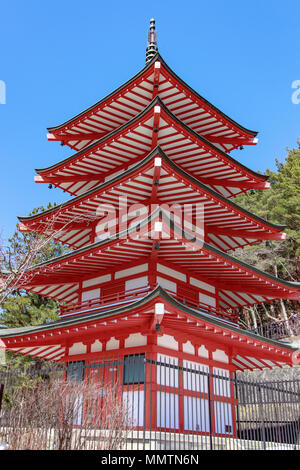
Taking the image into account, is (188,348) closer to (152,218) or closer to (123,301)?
(123,301)

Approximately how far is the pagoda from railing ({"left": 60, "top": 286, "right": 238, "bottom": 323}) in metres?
0.05

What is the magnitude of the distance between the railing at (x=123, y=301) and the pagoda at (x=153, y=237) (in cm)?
5

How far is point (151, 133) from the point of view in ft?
48.3

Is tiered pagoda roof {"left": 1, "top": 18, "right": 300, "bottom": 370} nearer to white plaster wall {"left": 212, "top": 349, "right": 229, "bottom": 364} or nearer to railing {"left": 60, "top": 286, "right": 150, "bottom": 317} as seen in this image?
railing {"left": 60, "top": 286, "right": 150, "bottom": 317}

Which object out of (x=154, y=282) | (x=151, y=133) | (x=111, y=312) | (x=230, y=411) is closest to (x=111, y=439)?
(x=111, y=312)

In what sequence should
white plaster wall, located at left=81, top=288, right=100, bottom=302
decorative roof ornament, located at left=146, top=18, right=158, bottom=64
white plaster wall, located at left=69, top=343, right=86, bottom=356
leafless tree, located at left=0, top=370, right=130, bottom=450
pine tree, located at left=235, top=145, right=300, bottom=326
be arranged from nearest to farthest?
leafless tree, located at left=0, top=370, right=130, bottom=450, white plaster wall, located at left=69, top=343, right=86, bottom=356, white plaster wall, located at left=81, top=288, right=100, bottom=302, decorative roof ornament, located at left=146, top=18, right=158, bottom=64, pine tree, located at left=235, top=145, right=300, bottom=326

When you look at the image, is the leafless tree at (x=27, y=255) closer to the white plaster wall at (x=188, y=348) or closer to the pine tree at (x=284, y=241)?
the white plaster wall at (x=188, y=348)

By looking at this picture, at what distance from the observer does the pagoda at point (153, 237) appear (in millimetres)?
12570

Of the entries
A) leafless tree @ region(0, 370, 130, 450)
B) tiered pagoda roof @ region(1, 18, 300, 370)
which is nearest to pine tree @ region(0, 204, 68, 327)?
tiered pagoda roof @ region(1, 18, 300, 370)

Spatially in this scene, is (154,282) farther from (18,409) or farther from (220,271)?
(18,409)

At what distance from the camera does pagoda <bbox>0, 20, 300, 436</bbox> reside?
12.6m

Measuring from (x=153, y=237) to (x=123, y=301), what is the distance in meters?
2.69

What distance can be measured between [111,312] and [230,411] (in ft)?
20.4

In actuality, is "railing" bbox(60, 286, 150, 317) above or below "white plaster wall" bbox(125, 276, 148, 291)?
below
